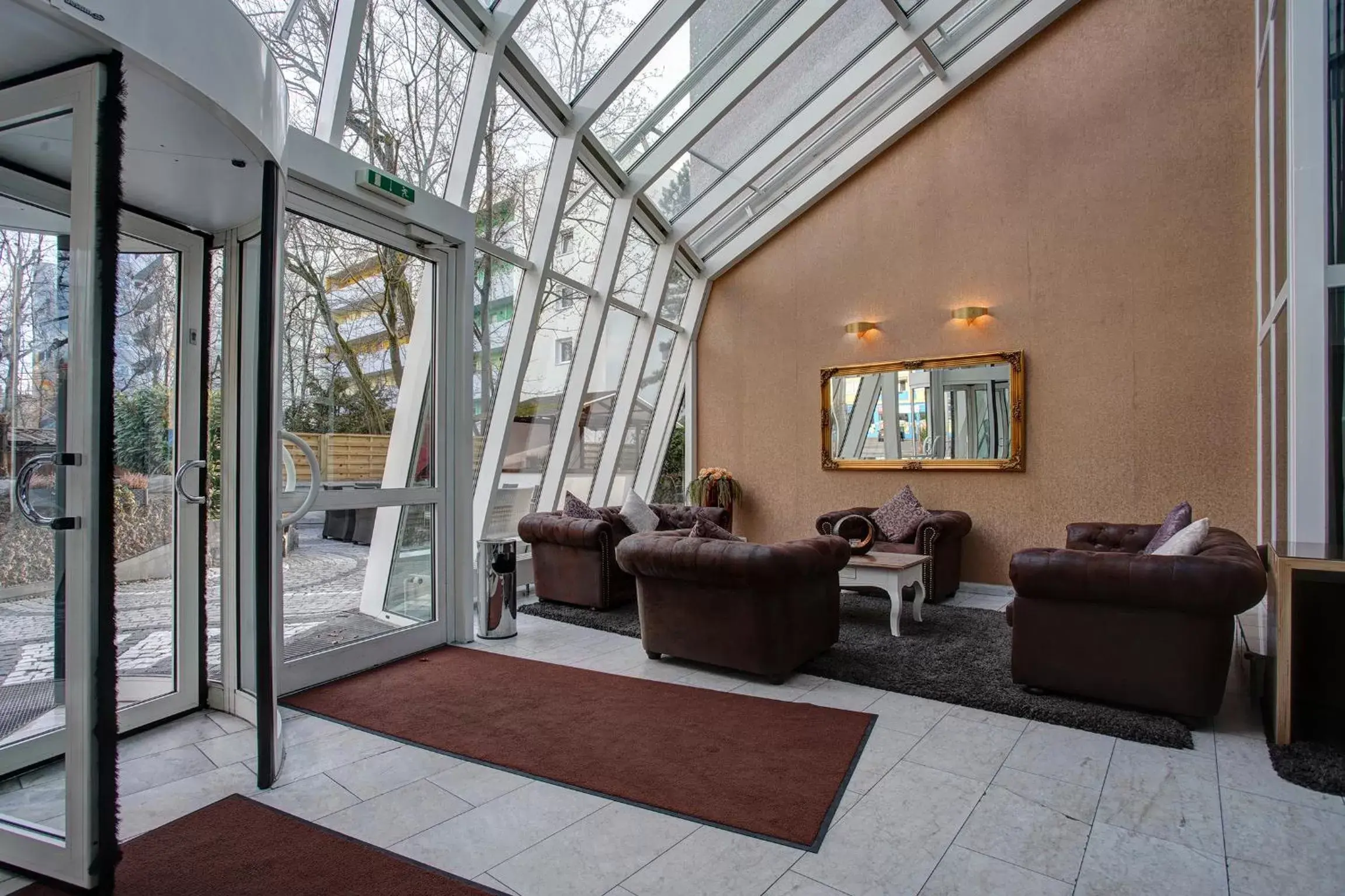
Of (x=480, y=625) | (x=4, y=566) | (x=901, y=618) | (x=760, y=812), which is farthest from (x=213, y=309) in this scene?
(x=901, y=618)

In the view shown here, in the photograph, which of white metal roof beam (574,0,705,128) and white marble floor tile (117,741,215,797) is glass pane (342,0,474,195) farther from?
white marble floor tile (117,741,215,797)

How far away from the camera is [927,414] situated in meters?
6.88

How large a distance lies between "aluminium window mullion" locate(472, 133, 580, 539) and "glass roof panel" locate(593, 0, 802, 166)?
0.63 m

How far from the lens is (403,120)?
444 cm

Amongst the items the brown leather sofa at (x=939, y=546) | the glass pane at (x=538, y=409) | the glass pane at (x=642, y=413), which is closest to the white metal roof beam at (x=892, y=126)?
the glass pane at (x=642, y=413)

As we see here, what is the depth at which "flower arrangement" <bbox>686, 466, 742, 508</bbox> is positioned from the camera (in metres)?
7.86

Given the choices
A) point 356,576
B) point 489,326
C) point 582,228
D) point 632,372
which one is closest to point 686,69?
point 582,228

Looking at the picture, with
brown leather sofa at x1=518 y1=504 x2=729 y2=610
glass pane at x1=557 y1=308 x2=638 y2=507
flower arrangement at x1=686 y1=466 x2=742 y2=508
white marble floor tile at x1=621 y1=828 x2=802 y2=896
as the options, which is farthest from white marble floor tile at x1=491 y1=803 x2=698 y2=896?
flower arrangement at x1=686 y1=466 x2=742 y2=508

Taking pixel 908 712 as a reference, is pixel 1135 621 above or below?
above

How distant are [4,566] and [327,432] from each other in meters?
1.77

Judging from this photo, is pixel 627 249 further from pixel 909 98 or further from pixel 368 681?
pixel 368 681

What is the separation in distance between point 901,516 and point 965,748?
3638 millimetres

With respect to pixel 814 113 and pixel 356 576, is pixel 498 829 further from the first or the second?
pixel 814 113

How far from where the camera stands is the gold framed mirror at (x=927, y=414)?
6449 millimetres
